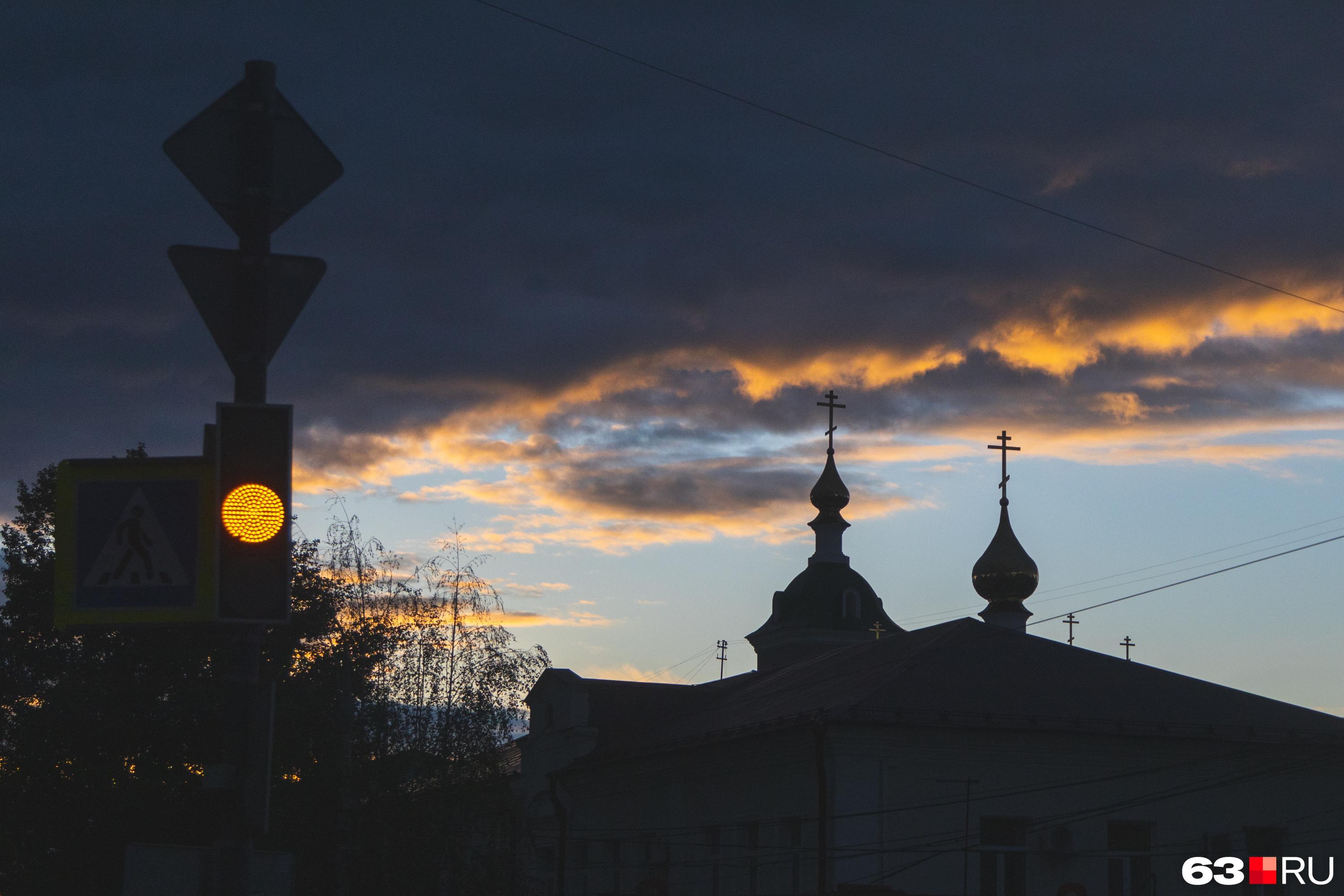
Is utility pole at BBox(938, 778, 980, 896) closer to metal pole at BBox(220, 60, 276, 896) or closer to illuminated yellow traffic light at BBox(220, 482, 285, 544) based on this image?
metal pole at BBox(220, 60, 276, 896)

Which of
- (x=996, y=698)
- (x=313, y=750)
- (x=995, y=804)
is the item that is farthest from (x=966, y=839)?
(x=313, y=750)

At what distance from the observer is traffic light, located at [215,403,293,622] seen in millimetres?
5129

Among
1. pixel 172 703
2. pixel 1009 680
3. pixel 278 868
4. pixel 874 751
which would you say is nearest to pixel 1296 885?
pixel 1009 680

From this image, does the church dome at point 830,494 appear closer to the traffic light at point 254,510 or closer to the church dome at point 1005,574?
the church dome at point 1005,574

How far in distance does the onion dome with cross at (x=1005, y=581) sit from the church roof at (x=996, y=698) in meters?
26.6

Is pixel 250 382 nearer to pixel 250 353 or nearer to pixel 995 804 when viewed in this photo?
pixel 250 353

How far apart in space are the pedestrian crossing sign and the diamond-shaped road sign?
101 cm

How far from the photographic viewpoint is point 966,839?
2277cm

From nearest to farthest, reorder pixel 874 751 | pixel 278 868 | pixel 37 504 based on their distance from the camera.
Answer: pixel 278 868, pixel 874 751, pixel 37 504

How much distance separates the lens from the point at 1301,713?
27.2 metres

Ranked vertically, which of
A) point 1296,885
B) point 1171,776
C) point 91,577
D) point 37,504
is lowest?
point 1296,885

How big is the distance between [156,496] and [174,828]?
2600cm

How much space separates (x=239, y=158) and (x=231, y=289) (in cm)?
53

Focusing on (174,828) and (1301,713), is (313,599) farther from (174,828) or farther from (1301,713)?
(1301,713)
